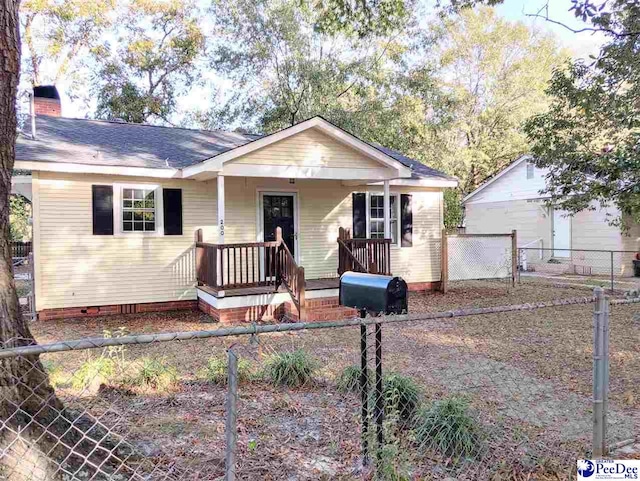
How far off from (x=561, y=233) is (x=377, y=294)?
1741cm

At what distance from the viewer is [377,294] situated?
2.53m

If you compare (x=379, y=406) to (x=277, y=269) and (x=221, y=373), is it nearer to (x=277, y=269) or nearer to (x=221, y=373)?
(x=221, y=373)

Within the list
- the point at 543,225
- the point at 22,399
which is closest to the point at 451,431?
the point at 22,399

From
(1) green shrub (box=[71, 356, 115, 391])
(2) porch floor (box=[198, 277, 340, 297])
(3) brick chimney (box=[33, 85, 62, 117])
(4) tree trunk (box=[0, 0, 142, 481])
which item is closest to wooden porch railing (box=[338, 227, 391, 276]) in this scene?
(2) porch floor (box=[198, 277, 340, 297])

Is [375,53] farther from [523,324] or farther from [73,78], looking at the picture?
[523,324]

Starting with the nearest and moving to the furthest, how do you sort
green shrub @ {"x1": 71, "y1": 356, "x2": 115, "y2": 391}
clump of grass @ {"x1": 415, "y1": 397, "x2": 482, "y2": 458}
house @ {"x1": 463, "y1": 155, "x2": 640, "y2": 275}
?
clump of grass @ {"x1": 415, "y1": 397, "x2": 482, "y2": 458} < green shrub @ {"x1": 71, "y1": 356, "x2": 115, "y2": 391} < house @ {"x1": 463, "y1": 155, "x2": 640, "y2": 275}

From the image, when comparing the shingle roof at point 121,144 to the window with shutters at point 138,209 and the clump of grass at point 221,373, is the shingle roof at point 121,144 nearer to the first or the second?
the window with shutters at point 138,209

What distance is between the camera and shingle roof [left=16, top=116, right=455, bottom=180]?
8766 mm

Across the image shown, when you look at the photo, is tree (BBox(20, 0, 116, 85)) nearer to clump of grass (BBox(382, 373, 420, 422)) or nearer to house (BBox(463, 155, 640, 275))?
house (BBox(463, 155, 640, 275))

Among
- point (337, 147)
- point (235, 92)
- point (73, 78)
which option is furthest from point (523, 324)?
point (73, 78)

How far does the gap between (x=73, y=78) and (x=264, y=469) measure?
25996mm

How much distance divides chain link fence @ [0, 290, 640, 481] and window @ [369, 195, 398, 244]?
6002 millimetres

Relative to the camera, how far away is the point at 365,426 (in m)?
2.77

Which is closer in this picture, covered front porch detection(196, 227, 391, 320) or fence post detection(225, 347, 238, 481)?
fence post detection(225, 347, 238, 481)
